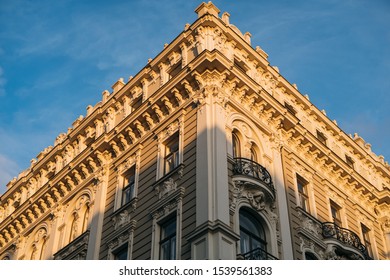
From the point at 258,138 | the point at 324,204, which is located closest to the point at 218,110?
the point at 258,138

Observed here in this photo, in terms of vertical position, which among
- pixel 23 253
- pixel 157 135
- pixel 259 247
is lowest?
pixel 259 247

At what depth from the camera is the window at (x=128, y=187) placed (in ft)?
96.5

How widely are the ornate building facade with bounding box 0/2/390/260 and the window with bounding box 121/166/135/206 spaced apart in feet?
0.28

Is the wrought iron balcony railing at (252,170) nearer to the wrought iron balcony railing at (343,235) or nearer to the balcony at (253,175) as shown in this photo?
the balcony at (253,175)

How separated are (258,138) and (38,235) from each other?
46.9 ft

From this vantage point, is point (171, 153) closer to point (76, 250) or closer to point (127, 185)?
point (127, 185)

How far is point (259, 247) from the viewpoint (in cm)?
2434

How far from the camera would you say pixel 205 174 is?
24234 mm

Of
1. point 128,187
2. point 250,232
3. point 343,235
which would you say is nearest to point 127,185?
point 128,187

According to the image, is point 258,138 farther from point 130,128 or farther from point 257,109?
point 130,128

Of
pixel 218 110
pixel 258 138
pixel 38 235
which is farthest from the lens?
→ pixel 38 235

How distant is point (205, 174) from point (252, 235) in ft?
10.3

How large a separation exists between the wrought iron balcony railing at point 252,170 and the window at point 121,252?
19.5ft

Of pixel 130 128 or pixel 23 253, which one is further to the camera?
pixel 23 253
